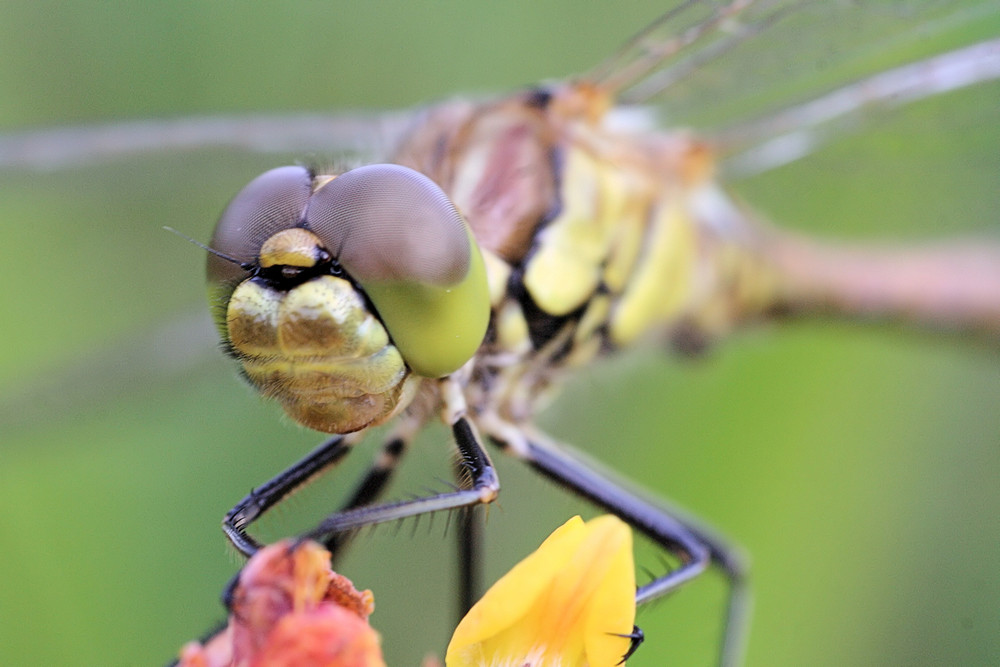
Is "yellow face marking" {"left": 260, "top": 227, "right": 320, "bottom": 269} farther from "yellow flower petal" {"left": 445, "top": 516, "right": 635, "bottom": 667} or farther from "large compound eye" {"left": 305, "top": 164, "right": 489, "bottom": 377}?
"yellow flower petal" {"left": 445, "top": 516, "right": 635, "bottom": 667}

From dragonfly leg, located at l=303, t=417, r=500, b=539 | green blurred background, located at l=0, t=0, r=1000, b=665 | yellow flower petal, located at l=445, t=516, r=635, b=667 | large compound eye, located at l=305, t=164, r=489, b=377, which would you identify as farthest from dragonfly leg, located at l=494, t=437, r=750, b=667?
yellow flower petal, located at l=445, t=516, r=635, b=667

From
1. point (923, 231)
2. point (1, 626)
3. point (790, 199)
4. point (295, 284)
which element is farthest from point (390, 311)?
point (923, 231)

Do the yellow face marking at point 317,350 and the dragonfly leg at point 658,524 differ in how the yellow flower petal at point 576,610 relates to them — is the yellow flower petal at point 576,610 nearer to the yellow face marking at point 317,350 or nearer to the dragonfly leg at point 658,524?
the yellow face marking at point 317,350

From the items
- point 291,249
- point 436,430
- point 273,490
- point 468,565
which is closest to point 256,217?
point 291,249

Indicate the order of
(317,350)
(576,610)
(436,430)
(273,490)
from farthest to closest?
(436,430)
(273,490)
(317,350)
(576,610)

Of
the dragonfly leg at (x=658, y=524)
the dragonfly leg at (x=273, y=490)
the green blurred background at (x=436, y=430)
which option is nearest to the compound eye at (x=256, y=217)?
the dragonfly leg at (x=273, y=490)

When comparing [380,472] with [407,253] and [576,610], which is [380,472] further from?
[576,610]
